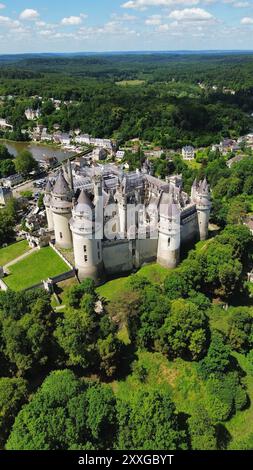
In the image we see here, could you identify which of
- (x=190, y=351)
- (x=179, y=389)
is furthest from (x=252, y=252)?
(x=179, y=389)

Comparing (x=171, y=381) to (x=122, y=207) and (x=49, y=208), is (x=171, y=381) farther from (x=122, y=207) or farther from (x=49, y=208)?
(x=49, y=208)

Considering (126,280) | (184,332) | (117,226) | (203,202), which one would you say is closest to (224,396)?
(184,332)

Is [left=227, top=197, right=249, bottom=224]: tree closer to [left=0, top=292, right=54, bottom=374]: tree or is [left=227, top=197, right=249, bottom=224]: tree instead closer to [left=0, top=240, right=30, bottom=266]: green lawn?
[left=0, top=240, right=30, bottom=266]: green lawn

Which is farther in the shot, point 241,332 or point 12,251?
point 12,251

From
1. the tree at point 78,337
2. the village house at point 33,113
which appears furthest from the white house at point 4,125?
the tree at point 78,337

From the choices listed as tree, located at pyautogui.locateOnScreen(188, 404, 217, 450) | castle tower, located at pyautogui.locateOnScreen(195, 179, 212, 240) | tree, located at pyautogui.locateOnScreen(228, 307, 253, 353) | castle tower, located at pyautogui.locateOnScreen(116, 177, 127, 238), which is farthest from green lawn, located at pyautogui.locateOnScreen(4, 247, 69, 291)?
tree, located at pyautogui.locateOnScreen(188, 404, 217, 450)

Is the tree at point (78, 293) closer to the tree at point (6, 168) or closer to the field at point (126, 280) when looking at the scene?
the field at point (126, 280)
